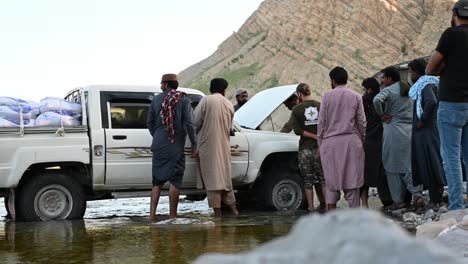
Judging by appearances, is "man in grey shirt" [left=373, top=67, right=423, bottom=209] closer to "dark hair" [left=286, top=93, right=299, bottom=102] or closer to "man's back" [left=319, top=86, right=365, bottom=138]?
"man's back" [left=319, top=86, right=365, bottom=138]

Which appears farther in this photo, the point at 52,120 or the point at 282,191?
the point at 282,191

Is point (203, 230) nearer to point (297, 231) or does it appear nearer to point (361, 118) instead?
point (361, 118)

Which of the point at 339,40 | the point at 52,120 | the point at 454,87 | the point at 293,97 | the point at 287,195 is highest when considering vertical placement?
the point at 339,40

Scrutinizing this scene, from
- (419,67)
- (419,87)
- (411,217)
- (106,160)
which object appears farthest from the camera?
(106,160)

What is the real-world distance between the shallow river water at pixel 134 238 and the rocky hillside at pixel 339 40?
4339 centimetres

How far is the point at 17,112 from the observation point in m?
8.20

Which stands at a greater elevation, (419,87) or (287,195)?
(419,87)

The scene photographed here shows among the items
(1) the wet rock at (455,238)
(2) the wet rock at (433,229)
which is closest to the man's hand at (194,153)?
(2) the wet rock at (433,229)

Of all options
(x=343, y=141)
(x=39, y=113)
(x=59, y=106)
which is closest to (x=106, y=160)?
(x=59, y=106)

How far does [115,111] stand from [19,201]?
64.2 inches

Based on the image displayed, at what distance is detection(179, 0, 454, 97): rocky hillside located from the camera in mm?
51931

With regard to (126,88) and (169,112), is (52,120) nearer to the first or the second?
(126,88)

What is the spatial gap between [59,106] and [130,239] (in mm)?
3044

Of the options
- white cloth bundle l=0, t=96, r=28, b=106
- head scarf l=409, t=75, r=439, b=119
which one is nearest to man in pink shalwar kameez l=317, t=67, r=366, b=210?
head scarf l=409, t=75, r=439, b=119
